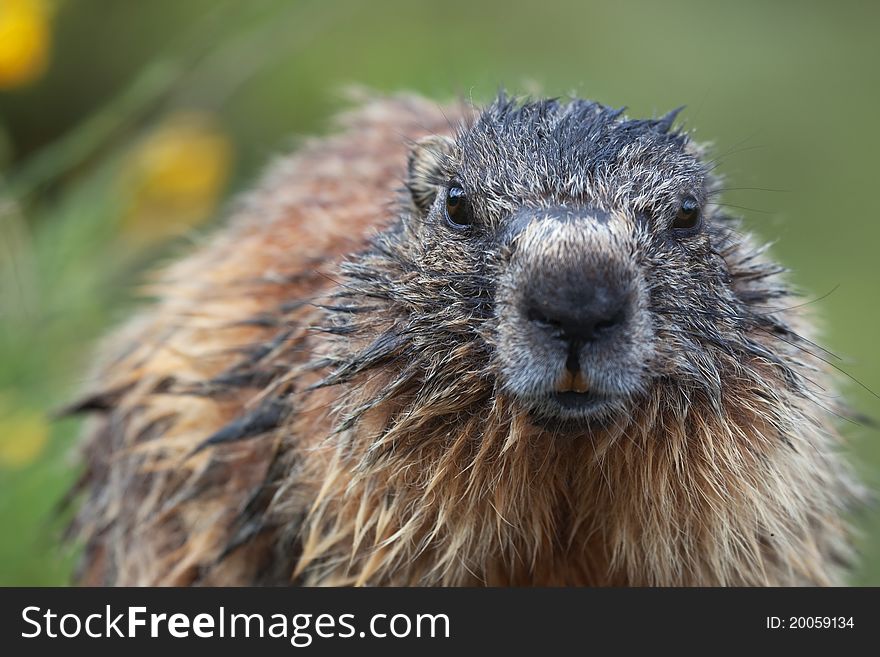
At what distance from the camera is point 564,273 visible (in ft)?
12.2

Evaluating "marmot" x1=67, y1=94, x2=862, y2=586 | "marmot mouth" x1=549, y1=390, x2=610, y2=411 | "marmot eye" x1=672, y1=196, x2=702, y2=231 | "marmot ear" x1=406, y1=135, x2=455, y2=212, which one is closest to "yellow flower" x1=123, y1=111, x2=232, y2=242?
"marmot" x1=67, y1=94, x2=862, y2=586

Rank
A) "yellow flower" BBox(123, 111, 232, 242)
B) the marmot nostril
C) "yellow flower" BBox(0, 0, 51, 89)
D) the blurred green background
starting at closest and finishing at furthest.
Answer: the marmot nostril → the blurred green background → "yellow flower" BBox(0, 0, 51, 89) → "yellow flower" BBox(123, 111, 232, 242)

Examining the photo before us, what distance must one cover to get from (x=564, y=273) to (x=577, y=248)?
12 cm

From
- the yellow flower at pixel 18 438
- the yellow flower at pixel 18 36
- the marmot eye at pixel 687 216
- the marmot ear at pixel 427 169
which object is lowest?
the marmot eye at pixel 687 216

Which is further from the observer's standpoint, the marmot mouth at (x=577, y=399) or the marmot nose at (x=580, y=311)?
the marmot mouth at (x=577, y=399)

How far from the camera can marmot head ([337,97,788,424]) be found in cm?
377

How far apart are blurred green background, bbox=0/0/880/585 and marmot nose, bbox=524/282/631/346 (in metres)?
1.45

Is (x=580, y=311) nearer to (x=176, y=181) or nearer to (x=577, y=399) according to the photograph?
(x=577, y=399)

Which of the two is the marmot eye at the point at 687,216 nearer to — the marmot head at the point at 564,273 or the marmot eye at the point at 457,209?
the marmot head at the point at 564,273

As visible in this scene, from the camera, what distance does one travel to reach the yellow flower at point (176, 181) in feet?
29.4

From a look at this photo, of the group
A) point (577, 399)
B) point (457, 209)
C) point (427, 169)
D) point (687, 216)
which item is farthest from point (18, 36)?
point (577, 399)

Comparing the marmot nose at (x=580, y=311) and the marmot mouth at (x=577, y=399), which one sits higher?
the marmot nose at (x=580, y=311)

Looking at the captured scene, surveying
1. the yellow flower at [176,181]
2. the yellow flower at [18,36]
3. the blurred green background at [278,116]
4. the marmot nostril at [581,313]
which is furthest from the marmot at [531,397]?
the yellow flower at [176,181]

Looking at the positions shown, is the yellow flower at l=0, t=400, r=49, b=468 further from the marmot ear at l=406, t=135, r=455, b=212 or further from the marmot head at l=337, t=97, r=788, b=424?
the marmot ear at l=406, t=135, r=455, b=212
